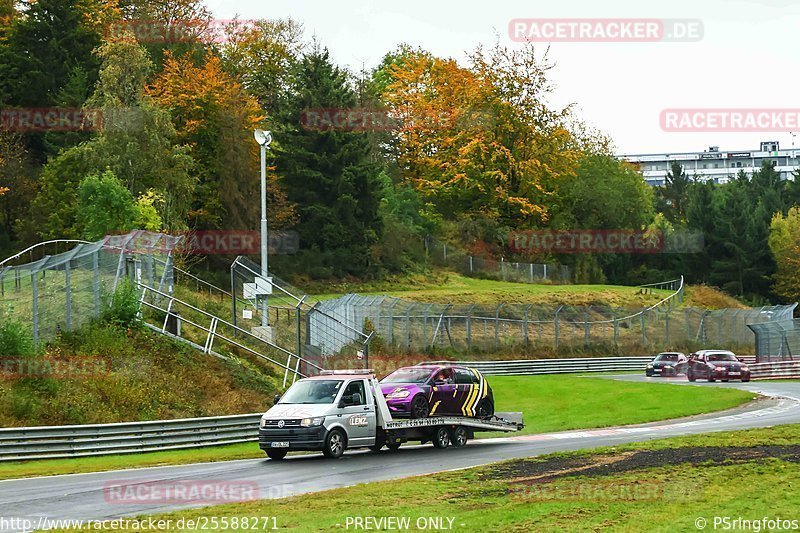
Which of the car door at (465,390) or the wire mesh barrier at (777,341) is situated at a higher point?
the car door at (465,390)

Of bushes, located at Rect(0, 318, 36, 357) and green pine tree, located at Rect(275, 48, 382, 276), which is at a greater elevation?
green pine tree, located at Rect(275, 48, 382, 276)

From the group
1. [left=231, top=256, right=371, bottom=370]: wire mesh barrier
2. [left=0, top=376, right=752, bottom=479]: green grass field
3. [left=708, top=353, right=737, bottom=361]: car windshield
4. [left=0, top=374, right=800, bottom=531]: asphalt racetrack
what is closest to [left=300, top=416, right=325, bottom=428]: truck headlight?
[left=0, top=374, right=800, bottom=531]: asphalt racetrack

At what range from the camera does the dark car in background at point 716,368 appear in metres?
50.6

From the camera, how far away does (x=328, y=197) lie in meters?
69.7

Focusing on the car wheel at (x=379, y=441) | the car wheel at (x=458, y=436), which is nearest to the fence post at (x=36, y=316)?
the car wheel at (x=379, y=441)

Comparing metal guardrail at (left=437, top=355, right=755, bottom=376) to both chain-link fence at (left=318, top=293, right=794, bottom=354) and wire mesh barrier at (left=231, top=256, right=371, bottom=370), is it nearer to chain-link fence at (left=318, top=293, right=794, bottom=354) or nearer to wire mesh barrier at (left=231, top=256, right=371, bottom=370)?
chain-link fence at (left=318, top=293, right=794, bottom=354)

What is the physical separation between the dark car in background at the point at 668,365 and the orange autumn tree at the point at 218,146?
24.4 meters

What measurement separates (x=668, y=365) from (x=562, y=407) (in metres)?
17.6

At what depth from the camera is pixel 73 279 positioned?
30.8m

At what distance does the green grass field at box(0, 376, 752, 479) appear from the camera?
78.3 feet

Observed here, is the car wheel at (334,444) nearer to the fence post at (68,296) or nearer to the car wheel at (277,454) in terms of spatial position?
the car wheel at (277,454)

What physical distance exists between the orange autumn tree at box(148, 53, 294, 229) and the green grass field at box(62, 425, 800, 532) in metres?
47.8

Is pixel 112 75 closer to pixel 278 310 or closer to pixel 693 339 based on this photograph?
pixel 278 310

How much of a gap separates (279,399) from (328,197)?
45.3m
